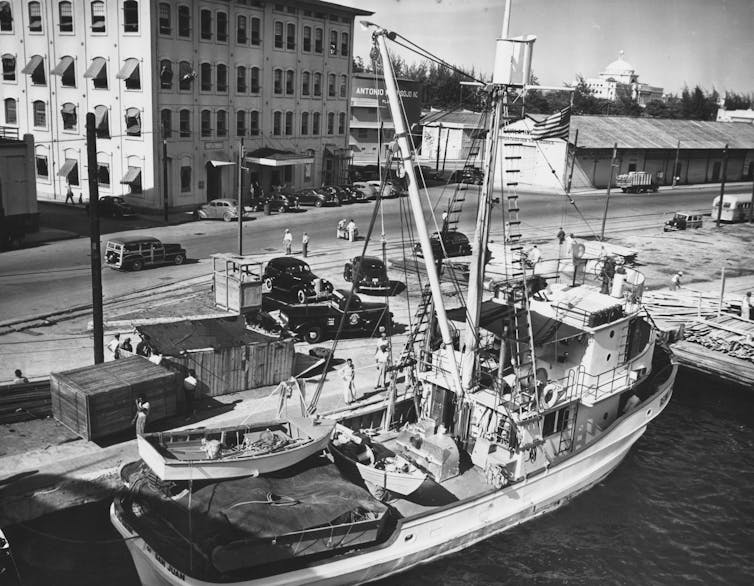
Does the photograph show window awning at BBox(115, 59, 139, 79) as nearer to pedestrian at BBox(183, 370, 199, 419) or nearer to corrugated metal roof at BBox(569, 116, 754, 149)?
pedestrian at BBox(183, 370, 199, 419)

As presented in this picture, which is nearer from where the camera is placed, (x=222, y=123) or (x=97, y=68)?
(x=97, y=68)

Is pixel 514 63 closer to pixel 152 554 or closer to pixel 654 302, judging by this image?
pixel 152 554

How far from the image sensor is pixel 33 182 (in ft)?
153

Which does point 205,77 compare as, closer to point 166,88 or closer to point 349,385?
point 166,88

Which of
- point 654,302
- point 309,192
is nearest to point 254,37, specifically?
point 309,192

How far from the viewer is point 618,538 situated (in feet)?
69.0

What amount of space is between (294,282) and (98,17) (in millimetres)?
33481

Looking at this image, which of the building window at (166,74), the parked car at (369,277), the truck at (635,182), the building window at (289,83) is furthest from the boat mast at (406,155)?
the truck at (635,182)

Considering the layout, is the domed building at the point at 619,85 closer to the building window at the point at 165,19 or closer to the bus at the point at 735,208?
the bus at the point at 735,208

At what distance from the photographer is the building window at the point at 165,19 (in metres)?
54.1

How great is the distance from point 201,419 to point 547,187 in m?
66.3

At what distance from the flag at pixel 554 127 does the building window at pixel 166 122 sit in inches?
1575

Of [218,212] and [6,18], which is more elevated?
[6,18]

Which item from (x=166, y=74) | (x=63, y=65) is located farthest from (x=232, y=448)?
(x=63, y=65)
